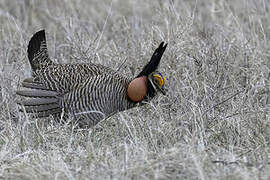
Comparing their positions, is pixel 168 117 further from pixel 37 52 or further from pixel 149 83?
pixel 37 52

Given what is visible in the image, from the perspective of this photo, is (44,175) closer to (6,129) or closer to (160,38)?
(6,129)

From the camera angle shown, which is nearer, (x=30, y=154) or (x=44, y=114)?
(x=30, y=154)

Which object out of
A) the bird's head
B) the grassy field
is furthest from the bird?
the grassy field

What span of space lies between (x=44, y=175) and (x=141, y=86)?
144 cm

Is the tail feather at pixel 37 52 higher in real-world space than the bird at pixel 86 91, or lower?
higher

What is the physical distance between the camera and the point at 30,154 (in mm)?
3461

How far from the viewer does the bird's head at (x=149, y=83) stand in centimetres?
417

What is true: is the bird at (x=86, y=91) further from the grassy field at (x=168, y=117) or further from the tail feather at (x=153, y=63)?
the grassy field at (x=168, y=117)

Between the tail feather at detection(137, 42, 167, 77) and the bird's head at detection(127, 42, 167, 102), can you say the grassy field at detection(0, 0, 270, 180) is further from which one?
the tail feather at detection(137, 42, 167, 77)

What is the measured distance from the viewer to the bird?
4.04 meters

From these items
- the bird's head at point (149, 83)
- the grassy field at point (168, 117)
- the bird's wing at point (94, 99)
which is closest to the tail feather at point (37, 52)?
the grassy field at point (168, 117)

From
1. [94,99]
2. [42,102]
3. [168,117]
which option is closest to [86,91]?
[94,99]

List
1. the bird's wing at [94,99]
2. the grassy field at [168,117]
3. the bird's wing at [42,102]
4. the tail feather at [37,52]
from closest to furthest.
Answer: the grassy field at [168,117] → the bird's wing at [94,99] → the bird's wing at [42,102] → the tail feather at [37,52]

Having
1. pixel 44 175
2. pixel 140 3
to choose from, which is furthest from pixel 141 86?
pixel 140 3
